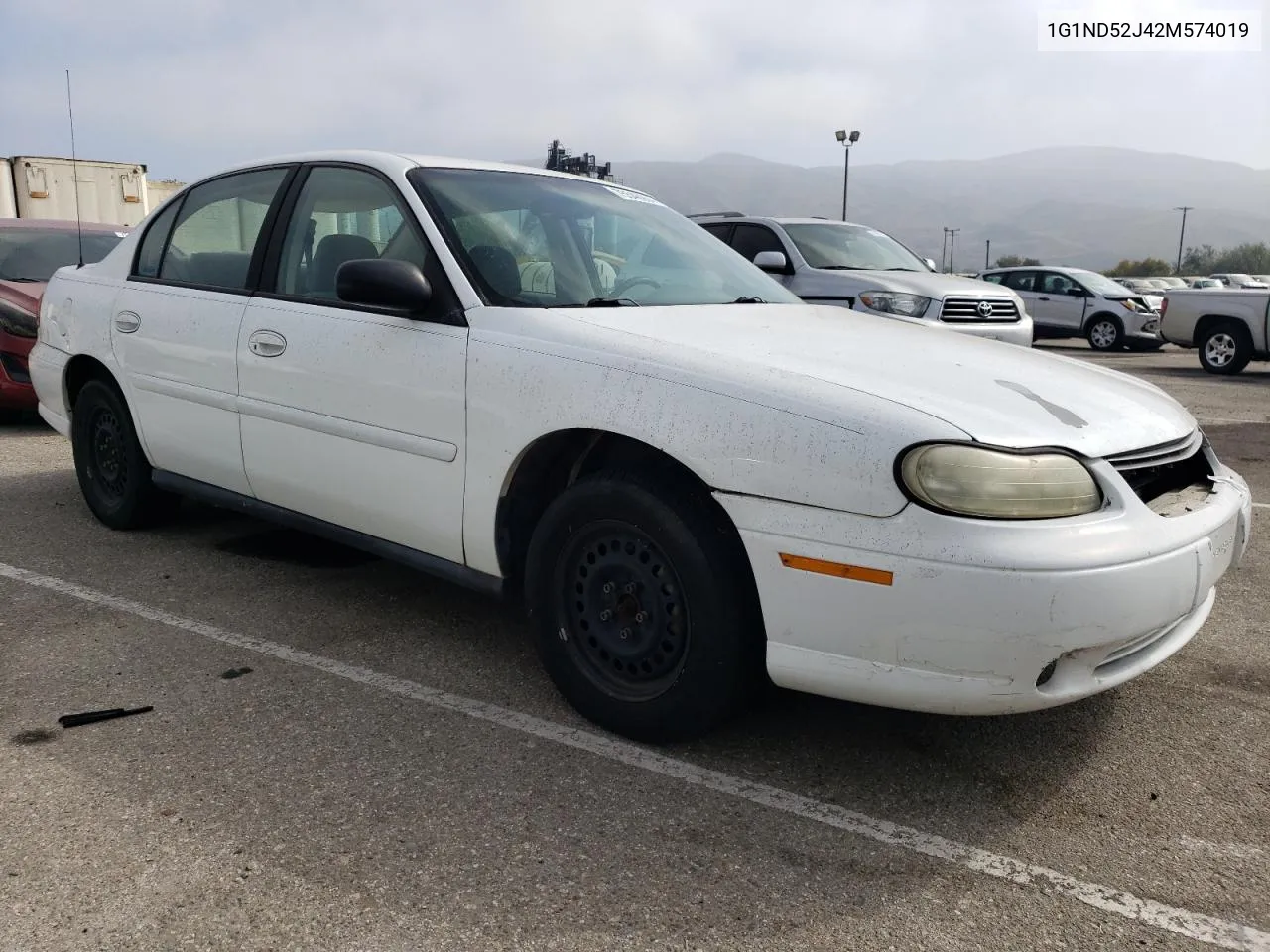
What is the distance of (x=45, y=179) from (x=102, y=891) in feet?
54.3

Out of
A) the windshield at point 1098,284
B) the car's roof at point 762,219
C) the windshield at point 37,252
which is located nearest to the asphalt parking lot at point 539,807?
the windshield at point 37,252

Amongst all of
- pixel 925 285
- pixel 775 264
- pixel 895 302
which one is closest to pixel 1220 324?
pixel 925 285

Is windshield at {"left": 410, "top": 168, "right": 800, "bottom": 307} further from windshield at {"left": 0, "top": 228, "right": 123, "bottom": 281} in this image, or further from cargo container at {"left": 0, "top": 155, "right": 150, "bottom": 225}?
Result: cargo container at {"left": 0, "top": 155, "right": 150, "bottom": 225}

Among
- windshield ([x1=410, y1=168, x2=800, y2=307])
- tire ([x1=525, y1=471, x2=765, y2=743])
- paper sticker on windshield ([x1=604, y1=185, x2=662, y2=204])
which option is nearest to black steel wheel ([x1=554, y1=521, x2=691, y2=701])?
tire ([x1=525, y1=471, x2=765, y2=743])

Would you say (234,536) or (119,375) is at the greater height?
(119,375)

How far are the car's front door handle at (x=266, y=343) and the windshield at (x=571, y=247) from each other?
0.72 metres

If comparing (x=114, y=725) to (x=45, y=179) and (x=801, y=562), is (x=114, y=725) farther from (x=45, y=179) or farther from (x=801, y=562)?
(x=45, y=179)

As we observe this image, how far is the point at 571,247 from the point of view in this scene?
3562mm

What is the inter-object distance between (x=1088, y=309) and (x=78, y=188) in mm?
16488

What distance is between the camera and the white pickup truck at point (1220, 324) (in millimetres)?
13984

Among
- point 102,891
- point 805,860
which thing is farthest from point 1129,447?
point 102,891

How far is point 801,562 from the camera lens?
250cm

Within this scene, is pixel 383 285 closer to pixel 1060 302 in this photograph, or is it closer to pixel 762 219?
pixel 762 219

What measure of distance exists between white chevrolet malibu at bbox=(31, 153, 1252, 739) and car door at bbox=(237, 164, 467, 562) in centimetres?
1
